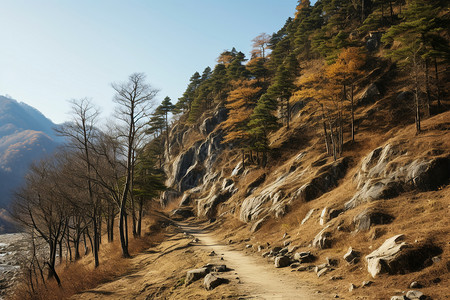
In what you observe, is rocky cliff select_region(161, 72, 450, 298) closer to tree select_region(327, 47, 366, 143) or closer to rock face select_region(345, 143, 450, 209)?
rock face select_region(345, 143, 450, 209)

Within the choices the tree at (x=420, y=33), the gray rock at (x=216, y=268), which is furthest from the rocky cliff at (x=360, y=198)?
the tree at (x=420, y=33)

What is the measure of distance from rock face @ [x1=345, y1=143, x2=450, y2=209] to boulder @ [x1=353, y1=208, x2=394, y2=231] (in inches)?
87.3

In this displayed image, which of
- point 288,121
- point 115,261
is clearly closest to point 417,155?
point 115,261

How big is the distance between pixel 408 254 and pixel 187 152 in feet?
184

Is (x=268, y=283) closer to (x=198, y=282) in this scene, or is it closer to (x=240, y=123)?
(x=198, y=282)

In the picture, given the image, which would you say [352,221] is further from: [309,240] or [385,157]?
[385,157]

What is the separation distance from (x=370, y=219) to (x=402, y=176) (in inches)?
177

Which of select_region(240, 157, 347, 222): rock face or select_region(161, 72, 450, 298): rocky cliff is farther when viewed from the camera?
select_region(240, 157, 347, 222): rock face

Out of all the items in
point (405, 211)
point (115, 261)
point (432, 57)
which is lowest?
point (115, 261)

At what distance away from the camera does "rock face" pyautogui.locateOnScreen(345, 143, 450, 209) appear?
1352cm

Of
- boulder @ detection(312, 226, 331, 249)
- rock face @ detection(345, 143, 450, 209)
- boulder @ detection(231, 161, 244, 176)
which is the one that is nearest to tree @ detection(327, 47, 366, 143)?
rock face @ detection(345, 143, 450, 209)

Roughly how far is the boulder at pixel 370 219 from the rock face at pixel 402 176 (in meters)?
2.22

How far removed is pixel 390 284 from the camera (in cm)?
743

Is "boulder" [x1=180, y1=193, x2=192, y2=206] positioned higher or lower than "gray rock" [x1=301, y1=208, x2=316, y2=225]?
lower
